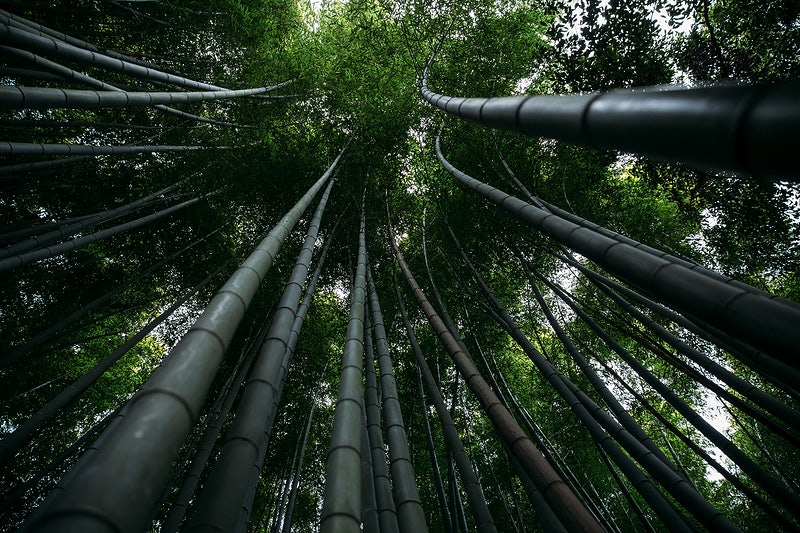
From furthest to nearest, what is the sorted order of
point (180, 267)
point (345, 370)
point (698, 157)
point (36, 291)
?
point (180, 267) < point (36, 291) < point (345, 370) < point (698, 157)

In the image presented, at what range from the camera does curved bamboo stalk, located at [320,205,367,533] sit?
1.34 metres

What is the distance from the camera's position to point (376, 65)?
20.3 feet

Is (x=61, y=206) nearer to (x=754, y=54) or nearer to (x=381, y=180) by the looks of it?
(x=381, y=180)

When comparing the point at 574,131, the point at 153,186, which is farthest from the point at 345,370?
the point at 153,186

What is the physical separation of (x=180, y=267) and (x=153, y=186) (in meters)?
1.54

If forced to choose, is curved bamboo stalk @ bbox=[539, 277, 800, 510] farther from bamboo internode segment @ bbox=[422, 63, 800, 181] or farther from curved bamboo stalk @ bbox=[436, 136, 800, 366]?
bamboo internode segment @ bbox=[422, 63, 800, 181]

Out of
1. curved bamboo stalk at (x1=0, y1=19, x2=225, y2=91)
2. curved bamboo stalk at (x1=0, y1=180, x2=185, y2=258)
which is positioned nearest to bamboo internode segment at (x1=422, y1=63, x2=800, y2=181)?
curved bamboo stalk at (x1=0, y1=19, x2=225, y2=91)

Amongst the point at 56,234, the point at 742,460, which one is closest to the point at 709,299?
the point at 742,460

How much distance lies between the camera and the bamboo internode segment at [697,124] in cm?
66

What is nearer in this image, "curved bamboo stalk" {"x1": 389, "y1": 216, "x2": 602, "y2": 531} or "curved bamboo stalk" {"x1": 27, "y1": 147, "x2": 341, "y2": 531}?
"curved bamboo stalk" {"x1": 27, "y1": 147, "x2": 341, "y2": 531}

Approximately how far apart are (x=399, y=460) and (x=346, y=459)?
0.67 metres

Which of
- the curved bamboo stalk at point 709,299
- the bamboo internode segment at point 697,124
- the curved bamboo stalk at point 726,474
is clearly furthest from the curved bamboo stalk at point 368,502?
the curved bamboo stalk at point 726,474

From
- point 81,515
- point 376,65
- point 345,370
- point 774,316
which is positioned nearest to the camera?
point 81,515

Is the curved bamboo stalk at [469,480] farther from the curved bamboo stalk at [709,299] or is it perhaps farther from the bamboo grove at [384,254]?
the curved bamboo stalk at [709,299]
